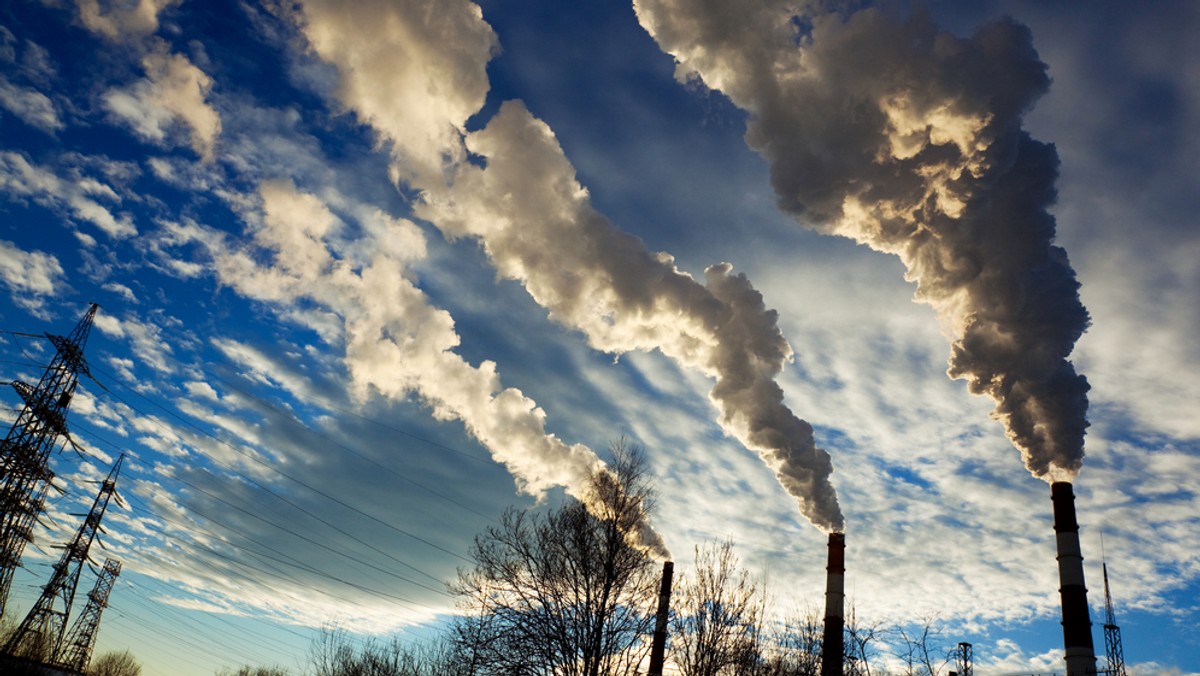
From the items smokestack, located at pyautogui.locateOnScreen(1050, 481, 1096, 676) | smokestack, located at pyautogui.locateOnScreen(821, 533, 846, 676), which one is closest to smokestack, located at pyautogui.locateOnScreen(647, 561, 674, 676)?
smokestack, located at pyautogui.locateOnScreen(821, 533, 846, 676)

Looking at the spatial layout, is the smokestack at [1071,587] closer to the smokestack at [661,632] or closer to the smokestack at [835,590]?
the smokestack at [835,590]

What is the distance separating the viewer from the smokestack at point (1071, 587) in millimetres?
23234

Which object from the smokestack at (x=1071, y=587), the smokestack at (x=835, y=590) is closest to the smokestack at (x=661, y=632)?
the smokestack at (x=835, y=590)

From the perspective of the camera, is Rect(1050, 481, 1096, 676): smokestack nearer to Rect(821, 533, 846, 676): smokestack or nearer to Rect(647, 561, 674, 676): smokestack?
Rect(821, 533, 846, 676): smokestack

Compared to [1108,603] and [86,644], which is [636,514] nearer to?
[1108,603]

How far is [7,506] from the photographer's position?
2834 centimetres

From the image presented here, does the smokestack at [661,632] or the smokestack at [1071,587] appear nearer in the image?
the smokestack at [1071,587]

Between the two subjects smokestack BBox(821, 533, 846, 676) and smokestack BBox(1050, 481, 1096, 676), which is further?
smokestack BBox(821, 533, 846, 676)

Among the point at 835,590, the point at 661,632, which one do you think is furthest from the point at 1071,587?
the point at 661,632

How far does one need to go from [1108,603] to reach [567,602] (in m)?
37.6

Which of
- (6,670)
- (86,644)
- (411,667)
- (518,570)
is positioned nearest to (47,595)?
(86,644)

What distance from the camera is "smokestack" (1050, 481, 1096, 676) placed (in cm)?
2323

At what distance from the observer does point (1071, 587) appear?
80.6ft

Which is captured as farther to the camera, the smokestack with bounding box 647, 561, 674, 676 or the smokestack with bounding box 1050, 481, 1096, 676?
the smokestack with bounding box 647, 561, 674, 676
